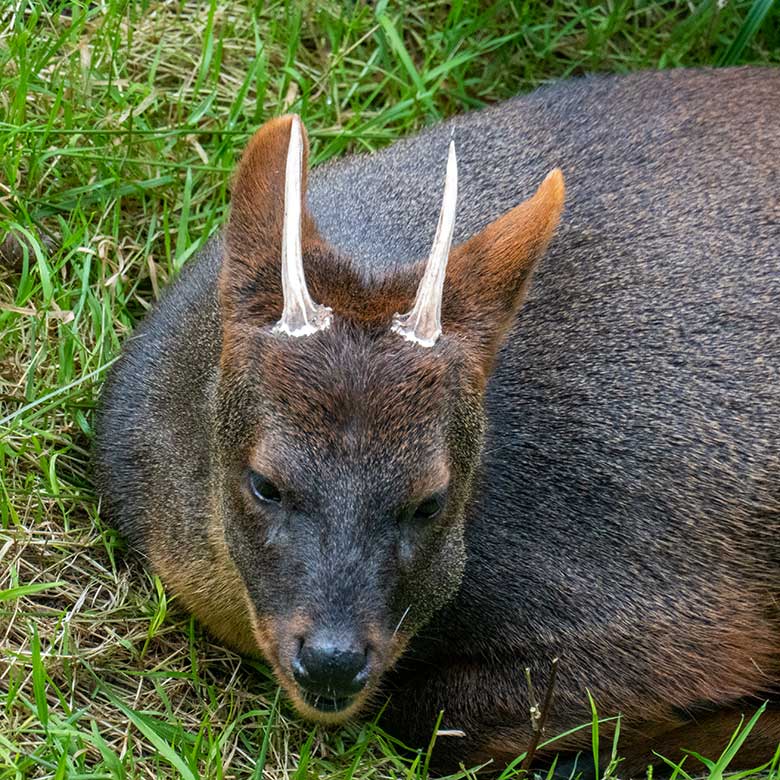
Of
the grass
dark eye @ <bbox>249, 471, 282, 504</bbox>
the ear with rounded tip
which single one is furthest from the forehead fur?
the grass

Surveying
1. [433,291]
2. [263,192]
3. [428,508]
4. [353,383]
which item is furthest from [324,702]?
[263,192]

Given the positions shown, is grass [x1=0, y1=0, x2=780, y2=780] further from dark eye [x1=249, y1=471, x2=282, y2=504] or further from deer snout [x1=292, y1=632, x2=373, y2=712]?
dark eye [x1=249, y1=471, x2=282, y2=504]

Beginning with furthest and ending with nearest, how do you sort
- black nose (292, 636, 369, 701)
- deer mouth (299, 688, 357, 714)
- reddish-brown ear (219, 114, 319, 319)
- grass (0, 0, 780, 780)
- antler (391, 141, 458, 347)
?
1. grass (0, 0, 780, 780)
2. reddish-brown ear (219, 114, 319, 319)
3. deer mouth (299, 688, 357, 714)
4. antler (391, 141, 458, 347)
5. black nose (292, 636, 369, 701)

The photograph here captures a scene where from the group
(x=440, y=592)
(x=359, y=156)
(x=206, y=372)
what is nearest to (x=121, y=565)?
(x=206, y=372)

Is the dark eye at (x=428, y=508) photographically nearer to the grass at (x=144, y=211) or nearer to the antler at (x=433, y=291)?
the antler at (x=433, y=291)

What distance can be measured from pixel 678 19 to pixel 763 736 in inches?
151

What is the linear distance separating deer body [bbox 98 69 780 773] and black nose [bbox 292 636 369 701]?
0.52 m

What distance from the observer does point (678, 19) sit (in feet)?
26.1

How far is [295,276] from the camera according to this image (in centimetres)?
447

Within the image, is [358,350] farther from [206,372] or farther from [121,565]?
[121,565]

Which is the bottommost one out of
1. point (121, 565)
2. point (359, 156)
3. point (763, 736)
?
point (763, 736)

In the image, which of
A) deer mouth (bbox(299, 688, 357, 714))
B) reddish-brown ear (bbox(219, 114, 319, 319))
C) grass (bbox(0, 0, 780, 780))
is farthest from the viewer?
grass (bbox(0, 0, 780, 780))

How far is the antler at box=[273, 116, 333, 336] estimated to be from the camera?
4465 millimetres

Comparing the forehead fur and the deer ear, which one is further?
the deer ear
